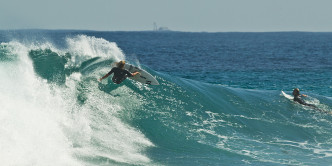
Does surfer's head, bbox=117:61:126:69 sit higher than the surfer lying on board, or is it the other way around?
surfer's head, bbox=117:61:126:69

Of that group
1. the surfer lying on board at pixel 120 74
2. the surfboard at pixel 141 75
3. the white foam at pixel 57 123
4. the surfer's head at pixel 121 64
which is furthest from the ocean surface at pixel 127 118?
the surfer's head at pixel 121 64

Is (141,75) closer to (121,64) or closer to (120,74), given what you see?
(120,74)

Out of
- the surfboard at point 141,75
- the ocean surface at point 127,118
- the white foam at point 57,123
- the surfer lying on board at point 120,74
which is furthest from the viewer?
the surfboard at point 141,75

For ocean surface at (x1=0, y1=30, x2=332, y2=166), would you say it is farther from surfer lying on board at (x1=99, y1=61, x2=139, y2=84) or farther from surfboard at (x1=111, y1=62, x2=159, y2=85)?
surfer lying on board at (x1=99, y1=61, x2=139, y2=84)

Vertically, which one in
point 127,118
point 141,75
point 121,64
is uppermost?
point 121,64

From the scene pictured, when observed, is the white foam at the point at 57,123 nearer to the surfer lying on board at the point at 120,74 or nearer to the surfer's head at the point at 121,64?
the surfer lying on board at the point at 120,74

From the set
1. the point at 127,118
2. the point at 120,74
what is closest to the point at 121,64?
the point at 120,74

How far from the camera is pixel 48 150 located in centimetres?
1150

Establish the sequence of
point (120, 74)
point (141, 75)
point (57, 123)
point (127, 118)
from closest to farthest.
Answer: point (57, 123), point (127, 118), point (120, 74), point (141, 75)

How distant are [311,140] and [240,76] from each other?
20.6 m

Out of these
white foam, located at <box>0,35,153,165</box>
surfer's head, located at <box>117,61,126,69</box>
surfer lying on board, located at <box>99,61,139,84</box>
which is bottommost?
white foam, located at <box>0,35,153,165</box>

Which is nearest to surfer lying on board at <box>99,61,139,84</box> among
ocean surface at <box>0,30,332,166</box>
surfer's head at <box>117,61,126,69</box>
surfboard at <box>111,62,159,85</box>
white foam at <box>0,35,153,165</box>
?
surfer's head at <box>117,61,126,69</box>

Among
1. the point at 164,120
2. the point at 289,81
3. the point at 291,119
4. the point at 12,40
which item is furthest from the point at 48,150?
the point at 289,81

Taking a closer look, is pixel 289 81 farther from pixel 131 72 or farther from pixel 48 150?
pixel 48 150
